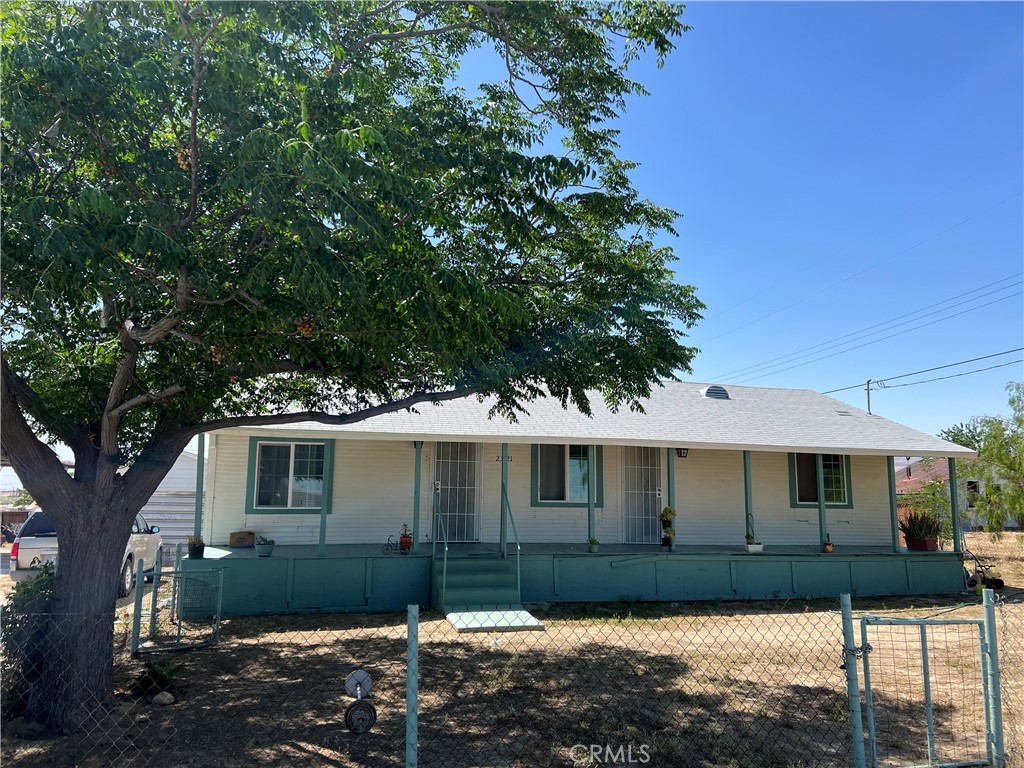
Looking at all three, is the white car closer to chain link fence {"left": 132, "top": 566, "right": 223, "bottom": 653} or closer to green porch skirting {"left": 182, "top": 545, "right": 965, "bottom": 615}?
chain link fence {"left": 132, "top": 566, "right": 223, "bottom": 653}

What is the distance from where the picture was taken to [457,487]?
46.0 feet

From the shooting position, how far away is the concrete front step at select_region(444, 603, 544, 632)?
988cm

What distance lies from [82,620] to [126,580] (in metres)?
8.20

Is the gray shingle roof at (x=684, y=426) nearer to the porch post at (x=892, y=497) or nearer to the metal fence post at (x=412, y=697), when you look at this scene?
the porch post at (x=892, y=497)

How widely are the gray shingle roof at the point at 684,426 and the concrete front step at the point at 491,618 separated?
2.90 metres

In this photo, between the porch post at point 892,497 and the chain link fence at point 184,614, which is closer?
the chain link fence at point 184,614

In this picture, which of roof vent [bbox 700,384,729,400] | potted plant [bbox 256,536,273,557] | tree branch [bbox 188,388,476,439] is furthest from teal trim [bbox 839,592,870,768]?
roof vent [bbox 700,384,729,400]

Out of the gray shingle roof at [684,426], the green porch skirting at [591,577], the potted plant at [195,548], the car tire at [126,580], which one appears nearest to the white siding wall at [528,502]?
the gray shingle roof at [684,426]

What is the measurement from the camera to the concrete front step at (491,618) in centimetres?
988

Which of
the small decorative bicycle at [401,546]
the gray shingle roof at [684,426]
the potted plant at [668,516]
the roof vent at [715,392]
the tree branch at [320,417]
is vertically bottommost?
the small decorative bicycle at [401,546]

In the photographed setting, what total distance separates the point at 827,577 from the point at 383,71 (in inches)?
480

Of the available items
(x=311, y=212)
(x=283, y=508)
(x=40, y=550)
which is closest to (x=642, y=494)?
(x=283, y=508)

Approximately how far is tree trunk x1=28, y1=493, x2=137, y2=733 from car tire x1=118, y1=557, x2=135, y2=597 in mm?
7447

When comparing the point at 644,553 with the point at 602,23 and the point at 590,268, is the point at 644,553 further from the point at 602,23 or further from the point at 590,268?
the point at 602,23
